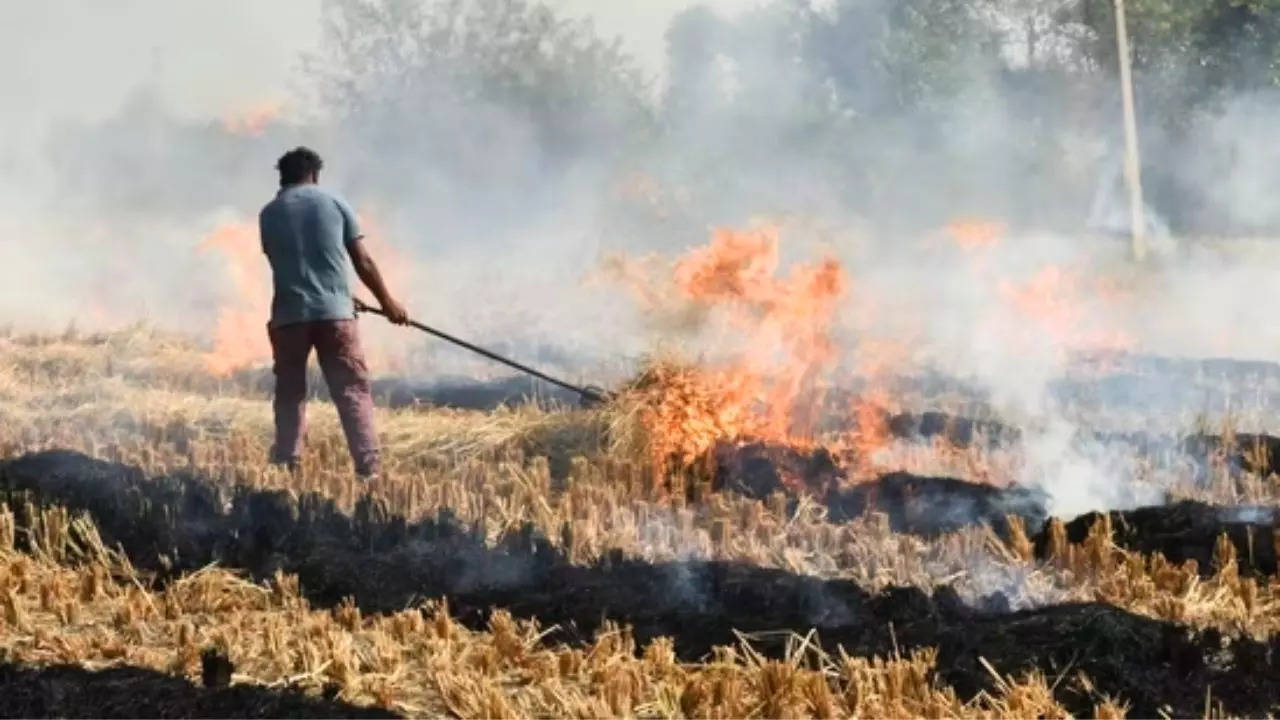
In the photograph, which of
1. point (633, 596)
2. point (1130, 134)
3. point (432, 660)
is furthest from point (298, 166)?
point (1130, 134)

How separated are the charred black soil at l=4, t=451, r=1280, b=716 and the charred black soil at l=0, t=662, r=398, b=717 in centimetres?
3

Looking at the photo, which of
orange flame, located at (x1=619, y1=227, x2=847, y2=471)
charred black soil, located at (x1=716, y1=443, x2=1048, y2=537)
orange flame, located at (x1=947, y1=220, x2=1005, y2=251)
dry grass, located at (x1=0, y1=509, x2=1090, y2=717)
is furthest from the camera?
orange flame, located at (x1=947, y1=220, x2=1005, y2=251)

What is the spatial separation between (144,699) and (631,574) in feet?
6.88

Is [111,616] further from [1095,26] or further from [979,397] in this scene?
[1095,26]

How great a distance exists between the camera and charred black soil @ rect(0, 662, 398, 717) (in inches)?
182

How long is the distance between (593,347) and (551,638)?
10171 mm

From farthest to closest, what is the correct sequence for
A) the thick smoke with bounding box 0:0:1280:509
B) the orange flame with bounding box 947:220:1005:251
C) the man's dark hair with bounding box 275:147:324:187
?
the orange flame with bounding box 947:220:1005:251, the thick smoke with bounding box 0:0:1280:509, the man's dark hair with bounding box 275:147:324:187

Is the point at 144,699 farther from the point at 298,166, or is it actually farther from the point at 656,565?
the point at 298,166

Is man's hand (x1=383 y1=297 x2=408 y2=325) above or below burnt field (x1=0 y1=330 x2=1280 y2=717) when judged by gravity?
above

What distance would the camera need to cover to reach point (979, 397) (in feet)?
39.3

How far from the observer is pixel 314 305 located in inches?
334

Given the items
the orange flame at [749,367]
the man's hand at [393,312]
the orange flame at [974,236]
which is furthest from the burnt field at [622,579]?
the orange flame at [974,236]

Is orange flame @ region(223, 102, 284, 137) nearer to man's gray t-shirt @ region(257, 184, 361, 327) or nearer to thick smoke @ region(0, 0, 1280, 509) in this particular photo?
thick smoke @ region(0, 0, 1280, 509)

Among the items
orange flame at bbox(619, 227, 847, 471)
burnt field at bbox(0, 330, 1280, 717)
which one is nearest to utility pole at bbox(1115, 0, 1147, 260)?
orange flame at bbox(619, 227, 847, 471)
